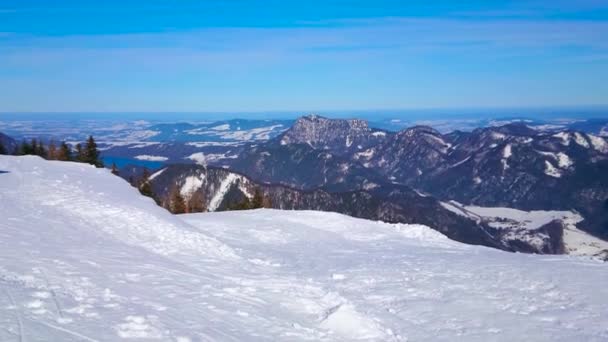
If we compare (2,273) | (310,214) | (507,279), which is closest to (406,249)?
(507,279)

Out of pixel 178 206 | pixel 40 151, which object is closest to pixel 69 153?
pixel 40 151

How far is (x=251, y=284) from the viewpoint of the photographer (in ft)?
54.3

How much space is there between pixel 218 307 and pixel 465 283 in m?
10.2

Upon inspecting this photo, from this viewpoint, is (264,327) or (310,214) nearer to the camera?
(264,327)

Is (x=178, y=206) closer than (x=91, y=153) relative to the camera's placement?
Yes

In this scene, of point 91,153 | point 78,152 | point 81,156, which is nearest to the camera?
point 91,153

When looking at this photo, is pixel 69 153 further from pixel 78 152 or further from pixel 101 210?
pixel 101 210

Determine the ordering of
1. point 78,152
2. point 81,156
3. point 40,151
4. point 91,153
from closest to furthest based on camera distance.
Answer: point 91,153
point 81,156
point 78,152
point 40,151

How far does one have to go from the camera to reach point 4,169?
123 feet

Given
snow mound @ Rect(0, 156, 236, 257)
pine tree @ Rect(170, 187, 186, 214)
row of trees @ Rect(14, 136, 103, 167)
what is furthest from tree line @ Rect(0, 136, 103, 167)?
snow mound @ Rect(0, 156, 236, 257)

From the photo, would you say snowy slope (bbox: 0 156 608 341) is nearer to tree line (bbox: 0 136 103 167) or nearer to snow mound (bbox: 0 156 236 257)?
snow mound (bbox: 0 156 236 257)

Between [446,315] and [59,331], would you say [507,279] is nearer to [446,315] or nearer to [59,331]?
[446,315]

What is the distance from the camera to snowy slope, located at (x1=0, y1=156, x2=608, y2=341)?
1143cm

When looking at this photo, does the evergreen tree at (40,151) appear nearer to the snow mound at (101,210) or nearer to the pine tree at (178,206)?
the pine tree at (178,206)
